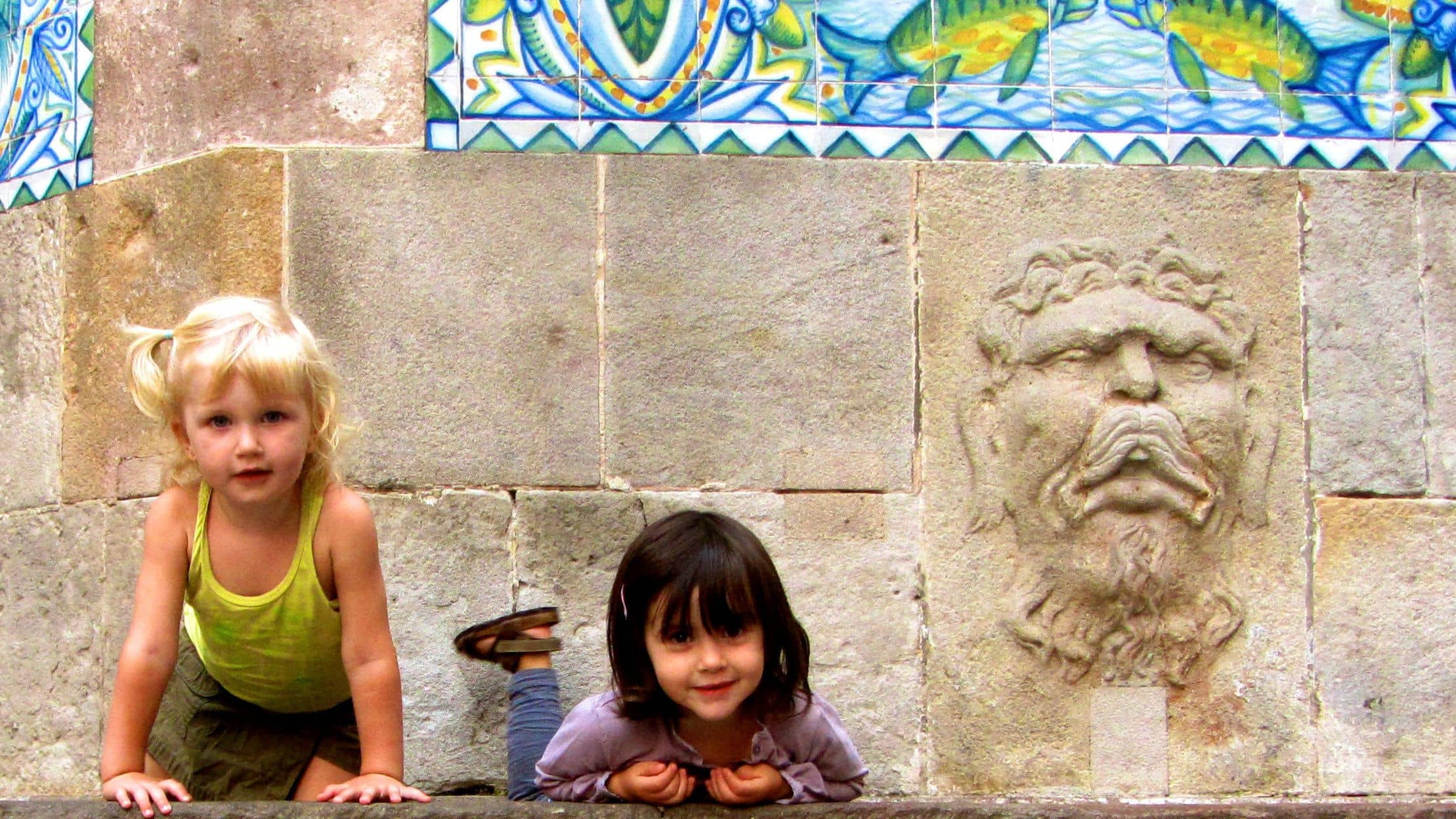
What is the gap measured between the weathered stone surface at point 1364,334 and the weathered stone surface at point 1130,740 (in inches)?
22.9

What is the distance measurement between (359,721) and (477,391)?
899mm

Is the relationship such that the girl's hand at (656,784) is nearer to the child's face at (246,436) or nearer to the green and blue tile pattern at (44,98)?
the child's face at (246,436)

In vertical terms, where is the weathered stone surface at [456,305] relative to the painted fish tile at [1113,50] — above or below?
below

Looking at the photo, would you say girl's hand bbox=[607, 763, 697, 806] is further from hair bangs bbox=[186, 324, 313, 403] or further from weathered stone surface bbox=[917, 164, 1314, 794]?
weathered stone surface bbox=[917, 164, 1314, 794]

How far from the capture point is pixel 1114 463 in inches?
140

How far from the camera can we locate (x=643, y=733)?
9.27 ft

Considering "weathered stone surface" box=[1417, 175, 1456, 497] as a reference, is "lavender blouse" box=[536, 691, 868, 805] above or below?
below

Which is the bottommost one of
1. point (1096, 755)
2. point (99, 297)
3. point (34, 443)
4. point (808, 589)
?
point (1096, 755)

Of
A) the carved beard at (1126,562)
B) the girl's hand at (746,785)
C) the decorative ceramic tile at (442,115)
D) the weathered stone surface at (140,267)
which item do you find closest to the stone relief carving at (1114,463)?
→ the carved beard at (1126,562)

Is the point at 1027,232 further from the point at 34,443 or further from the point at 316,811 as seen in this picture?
the point at 34,443

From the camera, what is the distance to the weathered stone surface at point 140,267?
3609 millimetres

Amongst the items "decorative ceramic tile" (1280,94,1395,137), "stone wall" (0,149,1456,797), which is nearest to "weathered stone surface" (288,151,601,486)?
"stone wall" (0,149,1456,797)

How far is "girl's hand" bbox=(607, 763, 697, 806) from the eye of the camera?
8.78 ft

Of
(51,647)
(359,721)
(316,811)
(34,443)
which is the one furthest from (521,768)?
(34,443)
